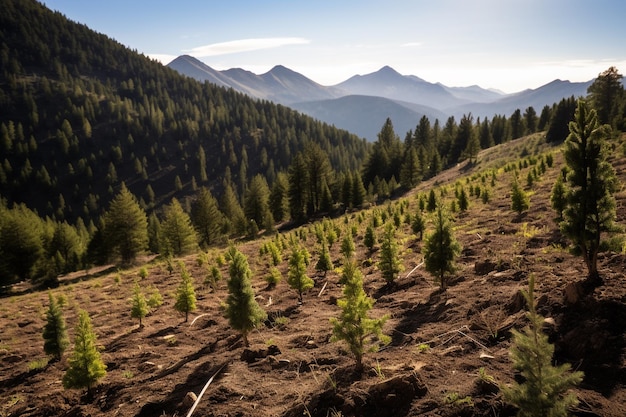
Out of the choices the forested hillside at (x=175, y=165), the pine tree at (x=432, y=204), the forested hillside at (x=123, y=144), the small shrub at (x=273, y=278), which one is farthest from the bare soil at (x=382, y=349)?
the forested hillside at (x=123, y=144)

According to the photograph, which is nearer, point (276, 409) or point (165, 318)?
point (276, 409)

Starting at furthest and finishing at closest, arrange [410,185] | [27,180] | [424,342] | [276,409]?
[27,180] < [410,185] < [424,342] < [276,409]

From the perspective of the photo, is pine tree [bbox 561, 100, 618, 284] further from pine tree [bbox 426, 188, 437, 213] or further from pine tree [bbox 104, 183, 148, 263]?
pine tree [bbox 104, 183, 148, 263]

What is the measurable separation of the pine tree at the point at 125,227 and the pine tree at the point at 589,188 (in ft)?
154

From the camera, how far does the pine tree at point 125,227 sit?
1738 inches

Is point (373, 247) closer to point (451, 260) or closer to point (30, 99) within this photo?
point (451, 260)

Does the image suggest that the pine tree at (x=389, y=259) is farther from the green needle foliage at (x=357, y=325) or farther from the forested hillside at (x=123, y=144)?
the forested hillside at (x=123, y=144)

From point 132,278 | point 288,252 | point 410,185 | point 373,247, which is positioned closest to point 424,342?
point 373,247

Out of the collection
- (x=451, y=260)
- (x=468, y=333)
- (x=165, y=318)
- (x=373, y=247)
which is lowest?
(x=165, y=318)

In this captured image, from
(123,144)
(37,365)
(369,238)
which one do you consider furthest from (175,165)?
(37,365)

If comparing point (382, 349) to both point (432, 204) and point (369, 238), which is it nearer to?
point (369, 238)

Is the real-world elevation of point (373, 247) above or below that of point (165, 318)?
above

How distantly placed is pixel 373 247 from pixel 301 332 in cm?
1176

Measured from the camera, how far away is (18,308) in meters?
23.5
